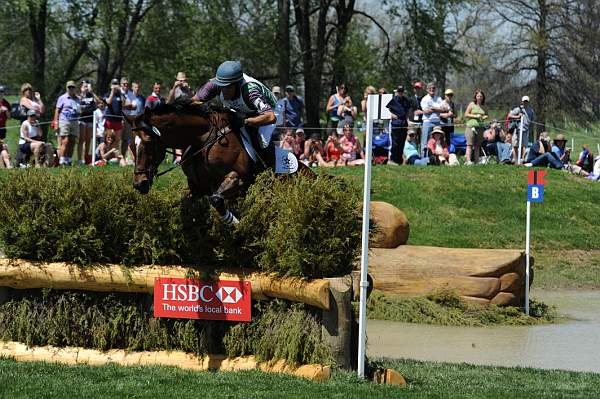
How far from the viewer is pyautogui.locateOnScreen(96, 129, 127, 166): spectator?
19.4 m

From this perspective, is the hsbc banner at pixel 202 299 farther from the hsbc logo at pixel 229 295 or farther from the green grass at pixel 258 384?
the green grass at pixel 258 384

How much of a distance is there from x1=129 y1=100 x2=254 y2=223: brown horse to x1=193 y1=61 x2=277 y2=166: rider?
7.2 inches

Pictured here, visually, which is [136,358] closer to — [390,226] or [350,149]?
[390,226]

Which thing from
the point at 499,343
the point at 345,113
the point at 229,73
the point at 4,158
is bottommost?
the point at 499,343

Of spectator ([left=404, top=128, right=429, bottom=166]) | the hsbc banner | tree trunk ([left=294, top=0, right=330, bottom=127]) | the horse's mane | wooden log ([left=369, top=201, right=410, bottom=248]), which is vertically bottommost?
the hsbc banner

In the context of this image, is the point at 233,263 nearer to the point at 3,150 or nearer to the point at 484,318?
the point at 484,318

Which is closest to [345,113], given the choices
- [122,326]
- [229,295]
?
[122,326]

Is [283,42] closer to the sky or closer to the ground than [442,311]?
closer to the sky

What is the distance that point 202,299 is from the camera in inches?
350

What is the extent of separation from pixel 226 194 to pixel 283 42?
23.7 metres

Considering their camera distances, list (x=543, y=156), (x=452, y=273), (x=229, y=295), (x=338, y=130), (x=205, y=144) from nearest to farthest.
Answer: (x=229, y=295) < (x=205, y=144) < (x=452, y=273) < (x=338, y=130) < (x=543, y=156)

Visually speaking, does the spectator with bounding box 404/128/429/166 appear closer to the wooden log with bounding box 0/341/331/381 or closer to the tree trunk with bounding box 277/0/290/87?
the tree trunk with bounding box 277/0/290/87

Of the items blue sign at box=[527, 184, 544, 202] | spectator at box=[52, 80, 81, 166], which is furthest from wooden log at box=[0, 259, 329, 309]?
spectator at box=[52, 80, 81, 166]

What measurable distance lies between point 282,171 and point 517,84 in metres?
33.1
